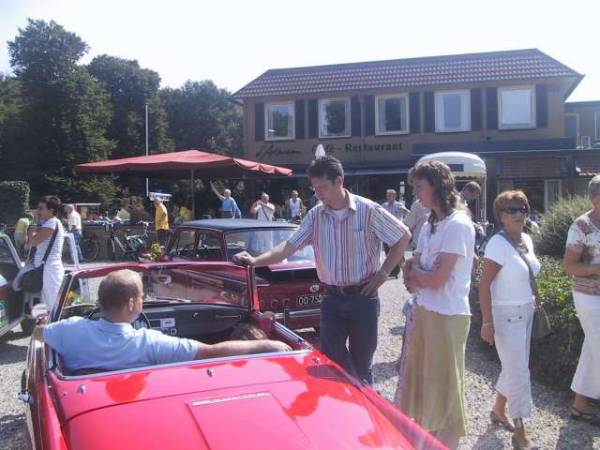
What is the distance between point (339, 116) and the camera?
80.3 ft

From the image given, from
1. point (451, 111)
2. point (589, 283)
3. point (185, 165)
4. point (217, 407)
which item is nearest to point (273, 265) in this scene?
point (589, 283)

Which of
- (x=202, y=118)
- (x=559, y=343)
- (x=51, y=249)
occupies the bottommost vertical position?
(x=559, y=343)

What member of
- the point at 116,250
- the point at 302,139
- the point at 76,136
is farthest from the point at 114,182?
the point at 116,250

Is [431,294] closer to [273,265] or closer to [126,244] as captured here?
[273,265]

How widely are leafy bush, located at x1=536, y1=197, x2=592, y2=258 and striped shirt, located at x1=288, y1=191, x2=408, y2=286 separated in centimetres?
541

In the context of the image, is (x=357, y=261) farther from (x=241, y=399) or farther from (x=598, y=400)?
(x=598, y=400)

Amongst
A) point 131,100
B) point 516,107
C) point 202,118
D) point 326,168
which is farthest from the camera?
point 202,118

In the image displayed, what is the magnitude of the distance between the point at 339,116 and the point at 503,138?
6637mm

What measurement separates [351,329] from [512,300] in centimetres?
110

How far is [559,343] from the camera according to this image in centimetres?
514

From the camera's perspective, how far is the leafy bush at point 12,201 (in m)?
20.3

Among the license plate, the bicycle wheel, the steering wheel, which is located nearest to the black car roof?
the license plate

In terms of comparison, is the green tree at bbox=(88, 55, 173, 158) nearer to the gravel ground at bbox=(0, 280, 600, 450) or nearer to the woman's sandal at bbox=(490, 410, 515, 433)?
the gravel ground at bbox=(0, 280, 600, 450)

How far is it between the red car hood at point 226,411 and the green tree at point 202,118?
47.9m
